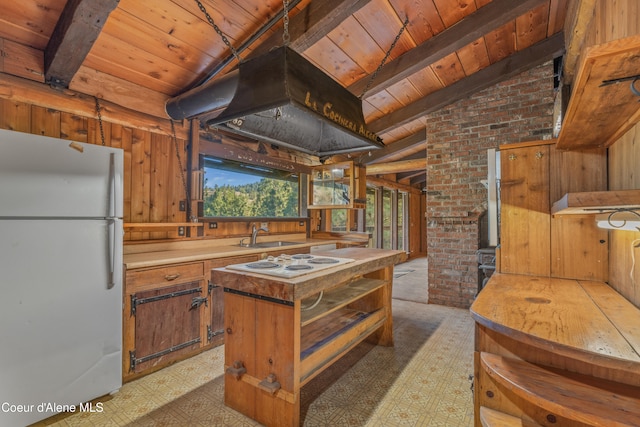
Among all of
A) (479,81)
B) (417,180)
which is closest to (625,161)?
(479,81)

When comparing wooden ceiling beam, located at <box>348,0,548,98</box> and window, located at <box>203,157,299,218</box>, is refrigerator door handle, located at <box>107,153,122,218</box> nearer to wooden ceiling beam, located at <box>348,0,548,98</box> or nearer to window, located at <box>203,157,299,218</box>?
window, located at <box>203,157,299,218</box>

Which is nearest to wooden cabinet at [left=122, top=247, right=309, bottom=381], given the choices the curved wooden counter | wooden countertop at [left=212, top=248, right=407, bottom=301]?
wooden countertop at [left=212, top=248, right=407, bottom=301]

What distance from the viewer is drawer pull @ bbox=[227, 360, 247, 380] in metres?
1.86

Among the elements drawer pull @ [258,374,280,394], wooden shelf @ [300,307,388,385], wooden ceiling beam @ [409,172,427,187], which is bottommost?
drawer pull @ [258,374,280,394]

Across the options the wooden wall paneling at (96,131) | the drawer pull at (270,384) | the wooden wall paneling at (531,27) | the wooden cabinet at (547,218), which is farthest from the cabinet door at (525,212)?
the wooden wall paneling at (96,131)

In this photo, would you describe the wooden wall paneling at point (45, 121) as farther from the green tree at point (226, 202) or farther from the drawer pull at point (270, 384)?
the drawer pull at point (270, 384)

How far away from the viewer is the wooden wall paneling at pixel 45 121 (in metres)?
2.26

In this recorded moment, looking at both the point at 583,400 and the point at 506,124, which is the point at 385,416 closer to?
the point at 583,400

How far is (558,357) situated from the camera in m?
1.25

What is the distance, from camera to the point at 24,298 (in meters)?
1.70

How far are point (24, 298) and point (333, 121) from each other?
2104 millimetres

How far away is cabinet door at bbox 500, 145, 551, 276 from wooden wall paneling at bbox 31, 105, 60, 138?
342 cm

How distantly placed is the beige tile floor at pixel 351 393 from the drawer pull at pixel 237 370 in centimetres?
26

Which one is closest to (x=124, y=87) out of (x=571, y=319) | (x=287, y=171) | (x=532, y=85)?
(x=287, y=171)
